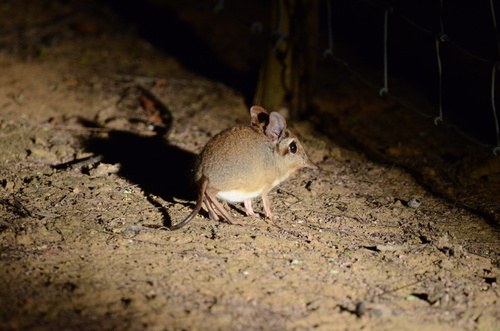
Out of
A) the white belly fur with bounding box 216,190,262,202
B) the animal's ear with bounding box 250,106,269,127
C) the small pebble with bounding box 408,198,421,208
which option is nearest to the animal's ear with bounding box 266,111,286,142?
the animal's ear with bounding box 250,106,269,127

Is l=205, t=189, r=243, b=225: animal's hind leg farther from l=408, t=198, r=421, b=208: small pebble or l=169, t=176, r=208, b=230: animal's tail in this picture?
l=408, t=198, r=421, b=208: small pebble

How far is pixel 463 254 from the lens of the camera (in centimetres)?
363

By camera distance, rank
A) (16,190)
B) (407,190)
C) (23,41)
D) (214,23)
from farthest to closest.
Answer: (214,23) → (23,41) → (407,190) → (16,190)

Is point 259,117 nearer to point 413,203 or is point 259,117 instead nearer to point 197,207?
point 197,207

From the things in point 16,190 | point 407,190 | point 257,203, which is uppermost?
point 407,190

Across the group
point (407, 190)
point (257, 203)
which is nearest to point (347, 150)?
point (407, 190)

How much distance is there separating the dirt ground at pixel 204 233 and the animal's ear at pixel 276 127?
1.79 feet

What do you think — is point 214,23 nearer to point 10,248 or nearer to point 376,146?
point 376,146

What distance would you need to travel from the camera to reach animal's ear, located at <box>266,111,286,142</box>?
4.07 m

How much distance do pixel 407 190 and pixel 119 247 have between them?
7.92 ft

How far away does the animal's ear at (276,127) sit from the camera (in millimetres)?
4066

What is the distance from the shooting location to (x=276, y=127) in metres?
4.12

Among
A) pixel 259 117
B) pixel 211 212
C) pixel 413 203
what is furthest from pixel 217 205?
pixel 413 203

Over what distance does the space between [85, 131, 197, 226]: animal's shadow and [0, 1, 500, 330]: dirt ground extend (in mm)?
19
